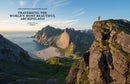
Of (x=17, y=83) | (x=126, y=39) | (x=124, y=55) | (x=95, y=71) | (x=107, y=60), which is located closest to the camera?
(x=124, y=55)

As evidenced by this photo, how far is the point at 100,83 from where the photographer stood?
112 feet

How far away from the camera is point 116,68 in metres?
31.6

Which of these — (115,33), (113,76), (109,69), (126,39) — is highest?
(115,33)

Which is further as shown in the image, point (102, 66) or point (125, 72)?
point (102, 66)

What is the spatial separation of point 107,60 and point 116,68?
4.19 metres

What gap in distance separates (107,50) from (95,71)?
10755 mm

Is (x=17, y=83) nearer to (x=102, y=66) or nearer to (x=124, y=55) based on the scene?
(x=102, y=66)

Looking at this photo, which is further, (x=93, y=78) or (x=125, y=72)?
(x=93, y=78)

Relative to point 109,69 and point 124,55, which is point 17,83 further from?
point 124,55

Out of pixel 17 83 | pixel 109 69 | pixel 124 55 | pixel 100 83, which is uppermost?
pixel 124 55

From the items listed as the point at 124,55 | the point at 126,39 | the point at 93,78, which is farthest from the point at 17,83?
the point at 126,39

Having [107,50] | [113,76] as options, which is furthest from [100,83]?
[107,50]

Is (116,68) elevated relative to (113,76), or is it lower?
elevated

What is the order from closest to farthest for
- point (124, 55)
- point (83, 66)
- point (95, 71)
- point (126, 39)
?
point (124, 55) → point (126, 39) → point (95, 71) → point (83, 66)
